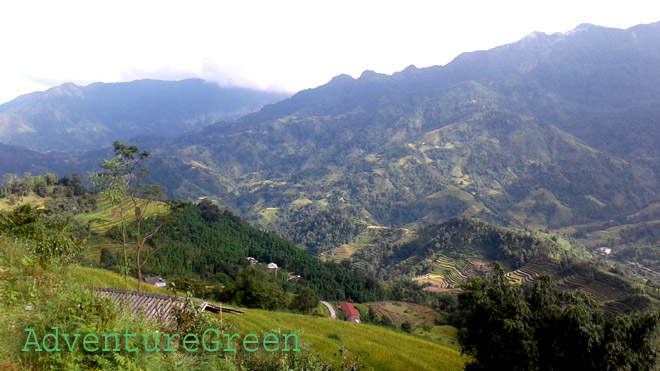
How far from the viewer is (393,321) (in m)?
46.0

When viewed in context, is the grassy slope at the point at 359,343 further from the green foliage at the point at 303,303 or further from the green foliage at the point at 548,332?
the green foliage at the point at 303,303

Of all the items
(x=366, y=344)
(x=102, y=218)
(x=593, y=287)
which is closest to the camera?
(x=366, y=344)

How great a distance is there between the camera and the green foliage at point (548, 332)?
26.9ft

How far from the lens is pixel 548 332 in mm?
9359

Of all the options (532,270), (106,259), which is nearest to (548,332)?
(106,259)

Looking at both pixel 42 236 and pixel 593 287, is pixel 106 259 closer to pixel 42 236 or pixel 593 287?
pixel 42 236

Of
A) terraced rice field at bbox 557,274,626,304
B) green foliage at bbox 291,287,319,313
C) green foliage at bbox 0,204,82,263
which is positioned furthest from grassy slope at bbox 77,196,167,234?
terraced rice field at bbox 557,274,626,304

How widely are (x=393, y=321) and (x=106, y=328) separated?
45979mm

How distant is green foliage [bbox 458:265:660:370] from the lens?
26.9 ft

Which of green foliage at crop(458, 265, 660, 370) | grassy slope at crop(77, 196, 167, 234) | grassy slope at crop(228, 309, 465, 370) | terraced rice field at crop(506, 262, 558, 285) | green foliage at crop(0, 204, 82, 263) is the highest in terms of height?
green foliage at crop(0, 204, 82, 263)

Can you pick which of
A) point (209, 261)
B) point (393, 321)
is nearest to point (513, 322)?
point (393, 321)

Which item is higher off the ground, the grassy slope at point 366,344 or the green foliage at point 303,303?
the grassy slope at point 366,344

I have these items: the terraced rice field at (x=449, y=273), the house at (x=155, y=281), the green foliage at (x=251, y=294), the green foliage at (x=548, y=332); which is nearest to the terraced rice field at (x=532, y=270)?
the terraced rice field at (x=449, y=273)

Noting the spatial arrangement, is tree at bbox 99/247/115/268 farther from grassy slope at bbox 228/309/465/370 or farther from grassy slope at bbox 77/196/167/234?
grassy slope at bbox 228/309/465/370
